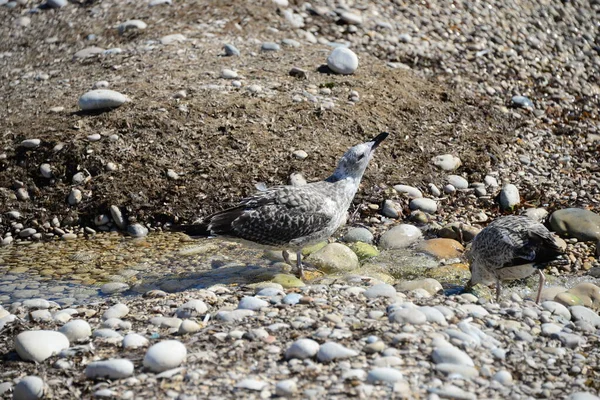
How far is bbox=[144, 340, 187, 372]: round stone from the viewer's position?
14.7 ft

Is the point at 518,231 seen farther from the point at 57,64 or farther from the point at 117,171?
the point at 57,64

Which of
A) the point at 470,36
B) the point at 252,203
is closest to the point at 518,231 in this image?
the point at 252,203

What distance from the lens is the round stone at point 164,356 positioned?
4.48 m

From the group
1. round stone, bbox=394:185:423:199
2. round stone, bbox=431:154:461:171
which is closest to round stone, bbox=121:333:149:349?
round stone, bbox=394:185:423:199

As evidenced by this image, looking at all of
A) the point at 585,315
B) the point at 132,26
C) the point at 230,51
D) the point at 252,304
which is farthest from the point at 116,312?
the point at 132,26

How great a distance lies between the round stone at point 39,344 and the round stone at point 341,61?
19.8 ft

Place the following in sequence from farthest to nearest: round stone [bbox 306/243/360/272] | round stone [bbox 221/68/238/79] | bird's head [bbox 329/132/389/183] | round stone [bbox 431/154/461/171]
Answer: round stone [bbox 221/68/238/79], round stone [bbox 431/154/461/171], bird's head [bbox 329/132/389/183], round stone [bbox 306/243/360/272]

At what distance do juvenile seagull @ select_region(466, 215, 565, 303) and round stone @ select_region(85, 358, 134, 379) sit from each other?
3185mm

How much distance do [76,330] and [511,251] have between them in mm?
3340

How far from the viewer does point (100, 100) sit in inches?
358

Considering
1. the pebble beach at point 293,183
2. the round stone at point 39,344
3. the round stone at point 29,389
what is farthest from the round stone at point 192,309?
the round stone at point 29,389

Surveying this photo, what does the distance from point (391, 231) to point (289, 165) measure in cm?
150

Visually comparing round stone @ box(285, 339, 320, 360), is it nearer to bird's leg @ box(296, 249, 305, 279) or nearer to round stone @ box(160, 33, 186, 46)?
bird's leg @ box(296, 249, 305, 279)

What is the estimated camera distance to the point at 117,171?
8.60 metres
